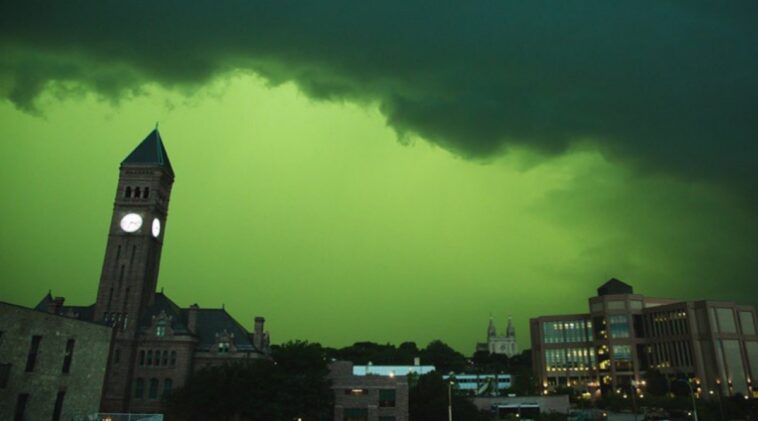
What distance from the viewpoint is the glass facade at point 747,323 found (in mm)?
143250

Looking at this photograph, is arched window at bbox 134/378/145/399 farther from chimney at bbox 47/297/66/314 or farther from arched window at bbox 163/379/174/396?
chimney at bbox 47/297/66/314

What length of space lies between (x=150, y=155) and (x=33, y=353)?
55904 millimetres

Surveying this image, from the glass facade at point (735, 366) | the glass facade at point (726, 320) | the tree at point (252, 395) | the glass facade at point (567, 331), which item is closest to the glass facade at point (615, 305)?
the glass facade at point (567, 331)

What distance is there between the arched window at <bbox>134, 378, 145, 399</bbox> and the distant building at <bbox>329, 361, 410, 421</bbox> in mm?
27575

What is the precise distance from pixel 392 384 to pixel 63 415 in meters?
45.6

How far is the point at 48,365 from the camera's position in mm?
45031

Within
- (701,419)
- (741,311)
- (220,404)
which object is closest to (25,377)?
(220,404)

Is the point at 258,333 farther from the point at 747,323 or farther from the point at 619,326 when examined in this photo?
the point at 747,323

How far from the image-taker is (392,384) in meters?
80.9

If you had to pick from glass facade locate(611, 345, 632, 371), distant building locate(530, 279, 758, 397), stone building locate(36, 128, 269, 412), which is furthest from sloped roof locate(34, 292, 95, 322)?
glass facade locate(611, 345, 632, 371)

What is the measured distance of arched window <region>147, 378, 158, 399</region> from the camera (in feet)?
260

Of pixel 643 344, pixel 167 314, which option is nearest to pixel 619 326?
pixel 643 344

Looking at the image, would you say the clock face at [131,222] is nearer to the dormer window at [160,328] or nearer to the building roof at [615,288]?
the dormer window at [160,328]

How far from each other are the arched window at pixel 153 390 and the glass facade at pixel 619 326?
126222 millimetres
